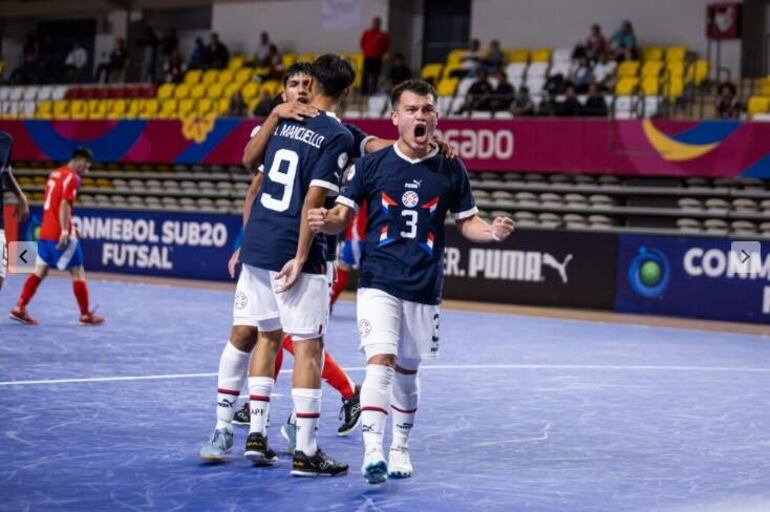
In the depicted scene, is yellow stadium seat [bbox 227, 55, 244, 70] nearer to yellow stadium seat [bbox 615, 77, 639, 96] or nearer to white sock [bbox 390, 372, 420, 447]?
yellow stadium seat [bbox 615, 77, 639, 96]

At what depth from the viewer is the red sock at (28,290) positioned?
46.3 ft

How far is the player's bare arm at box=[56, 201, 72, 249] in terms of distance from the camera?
556 inches

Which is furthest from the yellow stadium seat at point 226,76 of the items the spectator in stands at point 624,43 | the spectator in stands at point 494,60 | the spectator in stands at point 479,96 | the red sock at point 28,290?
the red sock at point 28,290

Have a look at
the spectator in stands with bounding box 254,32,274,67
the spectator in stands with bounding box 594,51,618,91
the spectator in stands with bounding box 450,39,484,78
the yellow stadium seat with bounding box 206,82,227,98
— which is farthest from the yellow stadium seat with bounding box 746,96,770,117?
the yellow stadium seat with bounding box 206,82,227,98

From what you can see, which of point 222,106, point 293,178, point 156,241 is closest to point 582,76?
point 222,106

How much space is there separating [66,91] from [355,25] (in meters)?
8.18

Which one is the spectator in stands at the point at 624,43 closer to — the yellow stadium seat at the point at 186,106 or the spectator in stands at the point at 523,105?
the spectator in stands at the point at 523,105

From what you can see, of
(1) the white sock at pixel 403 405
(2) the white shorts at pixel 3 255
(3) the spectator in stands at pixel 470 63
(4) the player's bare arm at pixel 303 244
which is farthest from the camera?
(3) the spectator in stands at pixel 470 63

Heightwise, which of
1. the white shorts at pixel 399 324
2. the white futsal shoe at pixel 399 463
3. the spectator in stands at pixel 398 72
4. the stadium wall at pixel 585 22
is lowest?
the white futsal shoe at pixel 399 463

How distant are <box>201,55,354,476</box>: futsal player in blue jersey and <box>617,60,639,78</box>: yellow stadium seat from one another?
708 inches

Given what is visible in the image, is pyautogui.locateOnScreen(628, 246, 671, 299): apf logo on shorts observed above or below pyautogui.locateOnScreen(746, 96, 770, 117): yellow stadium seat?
below

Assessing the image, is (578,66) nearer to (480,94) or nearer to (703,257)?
(480,94)

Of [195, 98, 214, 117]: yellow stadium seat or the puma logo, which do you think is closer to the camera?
the puma logo

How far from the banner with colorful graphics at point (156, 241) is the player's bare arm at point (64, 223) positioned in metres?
9.55
